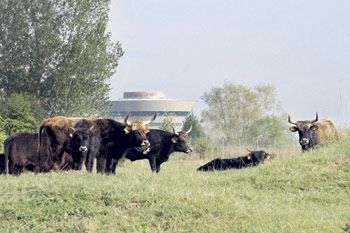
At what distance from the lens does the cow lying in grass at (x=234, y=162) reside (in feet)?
53.4

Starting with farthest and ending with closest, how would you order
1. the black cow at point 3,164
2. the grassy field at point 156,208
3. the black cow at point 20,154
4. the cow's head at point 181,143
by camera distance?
the cow's head at point 181,143 < the black cow at point 3,164 < the black cow at point 20,154 < the grassy field at point 156,208

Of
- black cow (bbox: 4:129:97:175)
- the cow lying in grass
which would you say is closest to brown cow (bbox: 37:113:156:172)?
black cow (bbox: 4:129:97:175)

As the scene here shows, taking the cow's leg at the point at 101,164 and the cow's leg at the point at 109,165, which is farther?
the cow's leg at the point at 109,165

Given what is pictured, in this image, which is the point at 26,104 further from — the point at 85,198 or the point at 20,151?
the point at 85,198

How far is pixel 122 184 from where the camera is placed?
30.2 ft

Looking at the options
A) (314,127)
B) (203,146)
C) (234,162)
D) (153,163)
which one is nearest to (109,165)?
(153,163)

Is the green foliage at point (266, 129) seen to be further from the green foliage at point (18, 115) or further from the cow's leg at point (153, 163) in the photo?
the cow's leg at point (153, 163)

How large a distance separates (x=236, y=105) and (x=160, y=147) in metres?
41.7

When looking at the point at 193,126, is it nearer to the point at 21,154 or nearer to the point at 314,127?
the point at 314,127

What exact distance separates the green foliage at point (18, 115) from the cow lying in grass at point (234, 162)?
55.2 ft

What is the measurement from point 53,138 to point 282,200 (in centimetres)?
652

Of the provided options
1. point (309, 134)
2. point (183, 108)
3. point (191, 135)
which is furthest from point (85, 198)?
point (183, 108)

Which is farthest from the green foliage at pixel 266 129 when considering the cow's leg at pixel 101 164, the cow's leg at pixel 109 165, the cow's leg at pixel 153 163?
the cow's leg at pixel 101 164

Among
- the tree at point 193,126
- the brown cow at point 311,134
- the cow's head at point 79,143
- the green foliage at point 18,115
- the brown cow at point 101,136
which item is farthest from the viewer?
the tree at point 193,126
